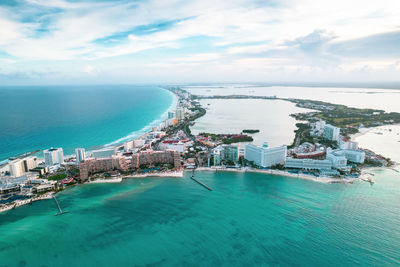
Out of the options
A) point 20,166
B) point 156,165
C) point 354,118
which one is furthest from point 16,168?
point 354,118

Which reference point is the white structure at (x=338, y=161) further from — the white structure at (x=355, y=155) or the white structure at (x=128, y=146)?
the white structure at (x=128, y=146)

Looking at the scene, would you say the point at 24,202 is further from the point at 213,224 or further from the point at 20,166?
the point at 213,224

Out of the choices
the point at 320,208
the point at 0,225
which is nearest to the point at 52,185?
the point at 0,225

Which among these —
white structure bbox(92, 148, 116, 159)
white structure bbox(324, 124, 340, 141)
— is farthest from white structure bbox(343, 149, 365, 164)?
white structure bbox(92, 148, 116, 159)

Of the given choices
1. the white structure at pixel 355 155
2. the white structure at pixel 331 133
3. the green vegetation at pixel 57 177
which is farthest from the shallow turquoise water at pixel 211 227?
the white structure at pixel 331 133

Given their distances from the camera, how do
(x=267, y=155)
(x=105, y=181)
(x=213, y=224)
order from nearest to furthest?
(x=213, y=224)
(x=105, y=181)
(x=267, y=155)

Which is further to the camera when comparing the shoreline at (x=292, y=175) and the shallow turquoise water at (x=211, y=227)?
the shoreline at (x=292, y=175)

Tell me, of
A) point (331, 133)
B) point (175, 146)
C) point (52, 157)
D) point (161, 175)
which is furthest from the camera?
point (331, 133)
